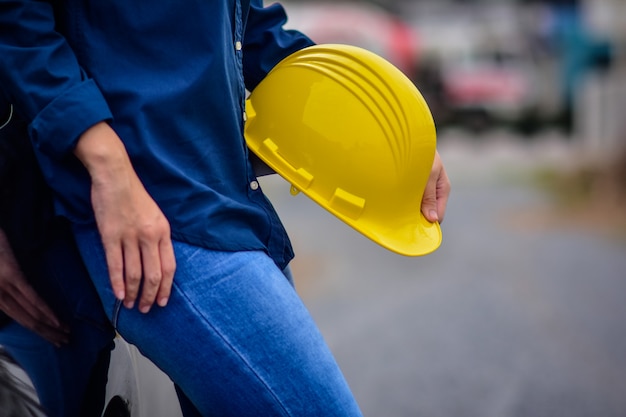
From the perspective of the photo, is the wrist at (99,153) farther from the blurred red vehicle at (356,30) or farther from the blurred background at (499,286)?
the blurred red vehicle at (356,30)

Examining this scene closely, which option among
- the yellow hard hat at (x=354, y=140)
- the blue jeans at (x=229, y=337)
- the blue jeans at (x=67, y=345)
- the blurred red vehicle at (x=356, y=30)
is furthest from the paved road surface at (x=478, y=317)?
the blurred red vehicle at (x=356, y=30)

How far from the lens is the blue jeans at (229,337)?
58.8 inches

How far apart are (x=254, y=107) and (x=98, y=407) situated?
0.66 m

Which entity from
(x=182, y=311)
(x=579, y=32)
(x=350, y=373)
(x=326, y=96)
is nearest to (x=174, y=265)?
(x=182, y=311)

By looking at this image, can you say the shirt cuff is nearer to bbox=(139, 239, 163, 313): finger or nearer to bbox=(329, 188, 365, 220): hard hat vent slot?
bbox=(139, 239, 163, 313): finger

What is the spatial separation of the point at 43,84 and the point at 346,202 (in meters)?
0.62

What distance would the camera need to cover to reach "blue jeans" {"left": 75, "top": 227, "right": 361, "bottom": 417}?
1.49 m

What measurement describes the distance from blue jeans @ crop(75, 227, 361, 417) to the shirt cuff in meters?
0.16

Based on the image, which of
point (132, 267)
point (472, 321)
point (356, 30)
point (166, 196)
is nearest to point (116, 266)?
point (132, 267)

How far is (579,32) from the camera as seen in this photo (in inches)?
1096

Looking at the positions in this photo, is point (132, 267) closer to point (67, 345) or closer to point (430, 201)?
point (67, 345)

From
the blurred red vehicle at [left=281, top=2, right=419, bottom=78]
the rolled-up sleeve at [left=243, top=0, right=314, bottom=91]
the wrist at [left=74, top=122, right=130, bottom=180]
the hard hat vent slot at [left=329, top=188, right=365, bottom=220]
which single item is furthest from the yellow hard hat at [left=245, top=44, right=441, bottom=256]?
the blurred red vehicle at [left=281, top=2, right=419, bottom=78]

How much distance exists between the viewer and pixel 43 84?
1.48 meters

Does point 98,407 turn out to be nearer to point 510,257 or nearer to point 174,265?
point 174,265
